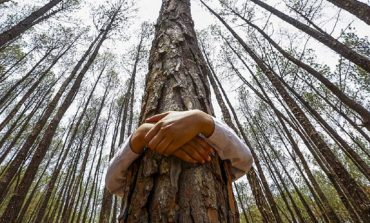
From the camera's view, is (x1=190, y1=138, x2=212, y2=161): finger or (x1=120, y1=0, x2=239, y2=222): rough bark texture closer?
(x1=120, y1=0, x2=239, y2=222): rough bark texture

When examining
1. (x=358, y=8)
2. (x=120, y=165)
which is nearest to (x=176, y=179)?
(x=120, y=165)

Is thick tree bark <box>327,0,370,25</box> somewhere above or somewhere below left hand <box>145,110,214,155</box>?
above

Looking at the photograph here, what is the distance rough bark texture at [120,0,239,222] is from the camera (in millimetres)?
936

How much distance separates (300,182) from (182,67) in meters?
22.3

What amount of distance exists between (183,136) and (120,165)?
0.37 m

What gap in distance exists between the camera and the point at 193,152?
3.45ft

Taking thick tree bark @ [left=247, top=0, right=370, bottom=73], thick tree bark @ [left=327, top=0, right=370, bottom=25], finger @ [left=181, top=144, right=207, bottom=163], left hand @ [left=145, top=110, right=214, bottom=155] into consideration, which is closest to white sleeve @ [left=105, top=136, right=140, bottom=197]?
left hand @ [left=145, top=110, right=214, bottom=155]

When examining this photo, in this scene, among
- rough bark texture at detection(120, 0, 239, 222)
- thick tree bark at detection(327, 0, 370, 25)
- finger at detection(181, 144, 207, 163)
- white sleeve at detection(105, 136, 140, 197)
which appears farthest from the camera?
thick tree bark at detection(327, 0, 370, 25)

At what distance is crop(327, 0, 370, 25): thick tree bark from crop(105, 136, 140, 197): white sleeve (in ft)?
16.5

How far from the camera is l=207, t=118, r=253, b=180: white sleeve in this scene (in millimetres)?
1121

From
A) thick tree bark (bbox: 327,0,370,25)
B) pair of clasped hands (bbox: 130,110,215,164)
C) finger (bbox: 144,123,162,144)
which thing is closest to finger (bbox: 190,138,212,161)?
pair of clasped hands (bbox: 130,110,215,164)

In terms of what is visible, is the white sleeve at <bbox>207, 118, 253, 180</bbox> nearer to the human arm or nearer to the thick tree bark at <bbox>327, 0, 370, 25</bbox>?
the human arm

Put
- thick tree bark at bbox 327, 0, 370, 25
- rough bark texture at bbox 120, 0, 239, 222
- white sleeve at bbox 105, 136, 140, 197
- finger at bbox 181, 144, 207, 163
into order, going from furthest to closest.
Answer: thick tree bark at bbox 327, 0, 370, 25
white sleeve at bbox 105, 136, 140, 197
finger at bbox 181, 144, 207, 163
rough bark texture at bbox 120, 0, 239, 222

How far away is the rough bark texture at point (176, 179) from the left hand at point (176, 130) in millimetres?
84
